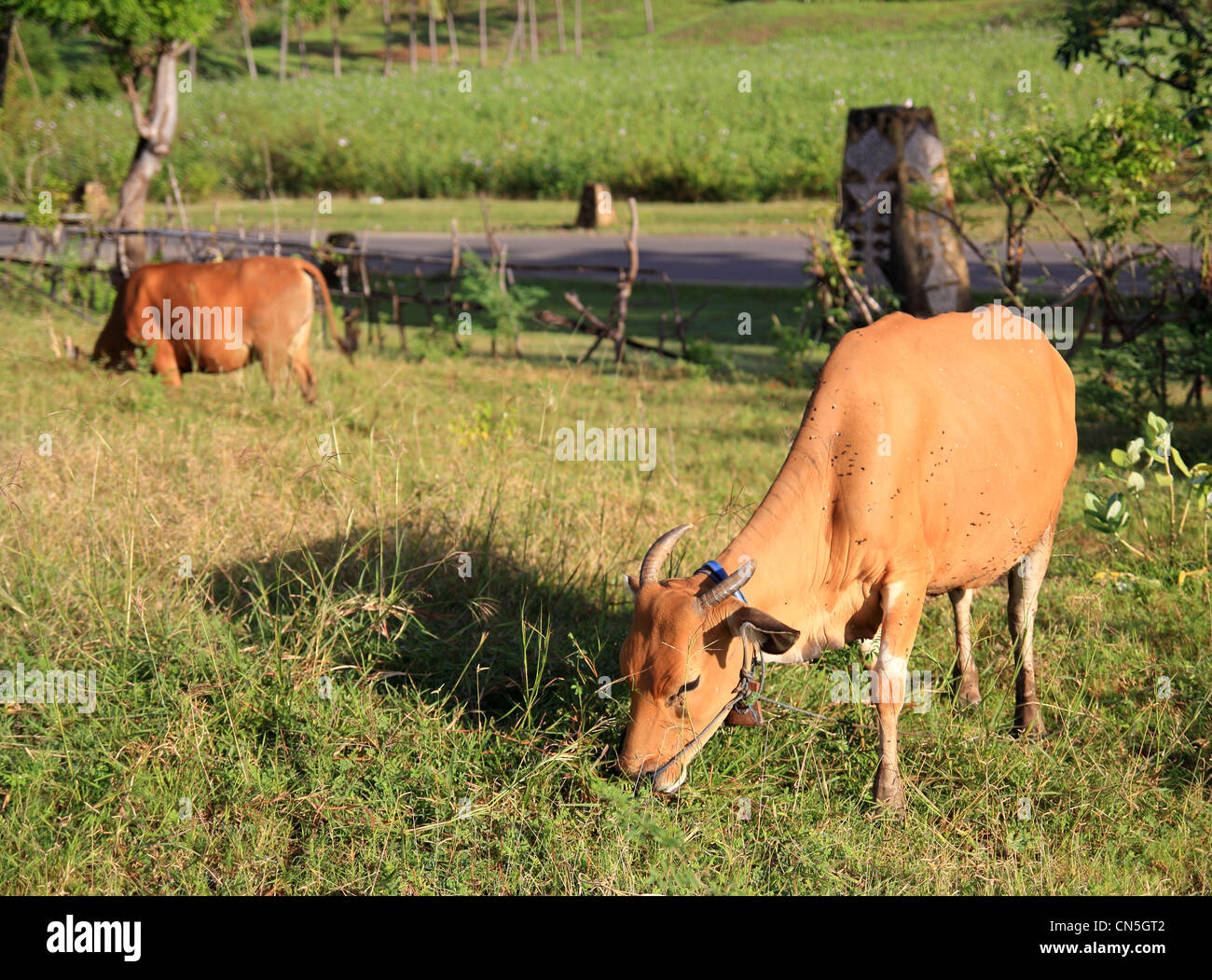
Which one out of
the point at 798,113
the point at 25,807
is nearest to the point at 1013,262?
the point at 25,807

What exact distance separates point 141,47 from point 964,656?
1315cm

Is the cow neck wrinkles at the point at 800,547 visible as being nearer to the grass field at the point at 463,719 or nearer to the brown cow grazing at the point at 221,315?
the grass field at the point at 463,719

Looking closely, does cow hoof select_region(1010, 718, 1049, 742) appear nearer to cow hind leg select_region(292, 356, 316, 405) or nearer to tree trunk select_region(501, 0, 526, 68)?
cow hind leg select_region(292, 356, 316, 405)

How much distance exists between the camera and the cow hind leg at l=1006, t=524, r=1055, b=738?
15.3 ft

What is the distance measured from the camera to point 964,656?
194 inches

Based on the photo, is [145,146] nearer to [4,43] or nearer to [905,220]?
[4,43]

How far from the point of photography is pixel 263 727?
14.5 feet

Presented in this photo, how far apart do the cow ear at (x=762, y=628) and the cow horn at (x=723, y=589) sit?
7cm

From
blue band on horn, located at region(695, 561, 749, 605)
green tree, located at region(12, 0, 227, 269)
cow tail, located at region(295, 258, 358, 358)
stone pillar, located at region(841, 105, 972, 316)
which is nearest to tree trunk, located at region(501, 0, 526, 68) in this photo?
green tree, located at region(12, 0, 227, 269)

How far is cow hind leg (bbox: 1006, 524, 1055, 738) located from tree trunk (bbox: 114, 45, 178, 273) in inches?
484

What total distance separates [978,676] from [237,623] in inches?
132

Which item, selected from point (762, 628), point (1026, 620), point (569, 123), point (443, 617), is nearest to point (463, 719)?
point (443, 617)

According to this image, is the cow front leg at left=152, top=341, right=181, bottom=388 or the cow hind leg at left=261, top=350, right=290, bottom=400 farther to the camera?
the cow hind leg at left=261, top=350, right=290, bottom=400
